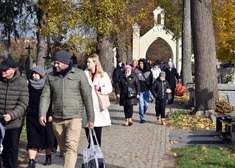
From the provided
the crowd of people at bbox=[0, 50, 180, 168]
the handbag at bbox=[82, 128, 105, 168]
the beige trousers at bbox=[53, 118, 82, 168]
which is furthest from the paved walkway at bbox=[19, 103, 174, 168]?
the beige trousers at bbox=[53, 118, 82, 168]

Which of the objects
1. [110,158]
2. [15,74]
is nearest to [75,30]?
[110,158]

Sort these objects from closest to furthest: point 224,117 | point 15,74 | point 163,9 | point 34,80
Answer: point 15,74
point 34,80
point 224,117
point 163,9

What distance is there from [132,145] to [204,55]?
5791 mm

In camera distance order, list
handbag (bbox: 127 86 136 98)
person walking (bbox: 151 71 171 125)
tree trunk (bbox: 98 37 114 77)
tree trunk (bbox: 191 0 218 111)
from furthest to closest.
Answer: tree trunk (bbox: 98 37 114 77)
tree trunk (bbox: 191 0 218 111)
person walking (bbox: 151 71 171 125)
handbag (bbox: 127 86 136 98)

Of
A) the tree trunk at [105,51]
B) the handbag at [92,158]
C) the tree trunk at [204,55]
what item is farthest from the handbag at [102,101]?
the tree trunk at [105,51]

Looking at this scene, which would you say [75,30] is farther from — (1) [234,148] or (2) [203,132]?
(1) [234,148]

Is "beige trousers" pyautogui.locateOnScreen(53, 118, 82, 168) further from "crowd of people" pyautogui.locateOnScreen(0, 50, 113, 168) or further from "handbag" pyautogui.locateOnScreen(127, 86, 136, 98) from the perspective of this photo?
"handbag" pyautogui.locateOnScreen(127, 86, 136, 98)

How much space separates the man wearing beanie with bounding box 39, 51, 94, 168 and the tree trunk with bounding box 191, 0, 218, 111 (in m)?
9.28

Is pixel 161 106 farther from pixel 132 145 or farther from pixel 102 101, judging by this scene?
pixel 102 101

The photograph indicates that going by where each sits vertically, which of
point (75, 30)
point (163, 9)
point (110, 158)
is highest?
point (163, 9)

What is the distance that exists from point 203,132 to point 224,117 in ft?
3.90

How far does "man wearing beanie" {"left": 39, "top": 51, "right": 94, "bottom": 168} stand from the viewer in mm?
8133

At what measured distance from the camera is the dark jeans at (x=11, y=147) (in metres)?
8.83

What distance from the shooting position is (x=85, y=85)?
27.0ft
